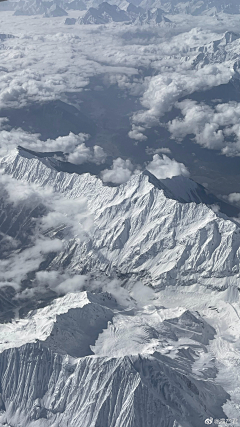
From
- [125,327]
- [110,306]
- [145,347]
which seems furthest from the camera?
[110,306]

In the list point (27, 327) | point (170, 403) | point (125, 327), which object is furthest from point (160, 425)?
point (27, 327)

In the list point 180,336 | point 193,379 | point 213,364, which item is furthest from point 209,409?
point 180,336

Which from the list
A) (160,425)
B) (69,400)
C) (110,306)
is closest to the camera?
(160,425)

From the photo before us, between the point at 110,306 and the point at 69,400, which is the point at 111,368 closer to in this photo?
the point at 69,400

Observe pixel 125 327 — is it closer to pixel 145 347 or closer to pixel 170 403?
pixel 145 347

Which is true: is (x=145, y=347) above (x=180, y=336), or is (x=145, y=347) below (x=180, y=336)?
above

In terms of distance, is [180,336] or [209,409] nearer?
[209,409]

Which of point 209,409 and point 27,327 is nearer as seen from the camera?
point 209,409

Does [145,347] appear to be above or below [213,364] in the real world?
above

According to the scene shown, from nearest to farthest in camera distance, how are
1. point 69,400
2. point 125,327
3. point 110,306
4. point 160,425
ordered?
point 160,425 → point 69,400 → point 125,327 → point 110,306
